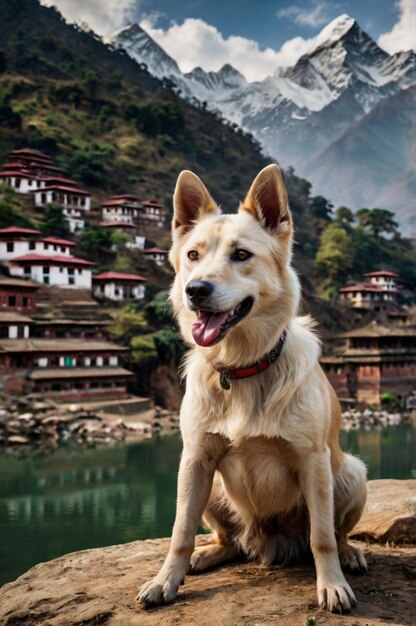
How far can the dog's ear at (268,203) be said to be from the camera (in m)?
2.87

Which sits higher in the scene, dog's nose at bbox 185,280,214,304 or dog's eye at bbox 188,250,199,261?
dog's eye at bbox 188,250,199,261

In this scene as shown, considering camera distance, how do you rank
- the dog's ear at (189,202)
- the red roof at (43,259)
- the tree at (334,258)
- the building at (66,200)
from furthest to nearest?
the tree at (334,258) < the building at (66,200) < the red roof at (43,259) < the dog's ear at (189,202)

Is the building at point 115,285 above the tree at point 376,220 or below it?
below

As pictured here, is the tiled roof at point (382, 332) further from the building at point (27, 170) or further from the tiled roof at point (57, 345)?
the building at point (27, 170)

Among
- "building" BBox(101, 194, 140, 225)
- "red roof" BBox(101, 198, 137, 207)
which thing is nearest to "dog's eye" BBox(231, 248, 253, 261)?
"building" BBox(101, 194, 140, 225)

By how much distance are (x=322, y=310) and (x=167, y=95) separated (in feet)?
155

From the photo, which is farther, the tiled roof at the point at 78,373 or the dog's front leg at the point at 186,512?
the tiled roof at the point at 78,373

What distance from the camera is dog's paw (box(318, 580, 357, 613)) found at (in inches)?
97.7

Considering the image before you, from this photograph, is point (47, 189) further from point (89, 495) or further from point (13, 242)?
point (89, 495)

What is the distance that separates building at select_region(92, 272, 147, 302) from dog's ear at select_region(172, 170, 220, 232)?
1403 inches

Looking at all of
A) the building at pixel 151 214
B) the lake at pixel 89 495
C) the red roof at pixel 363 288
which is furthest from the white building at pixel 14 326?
the red roof at pixel 363 288

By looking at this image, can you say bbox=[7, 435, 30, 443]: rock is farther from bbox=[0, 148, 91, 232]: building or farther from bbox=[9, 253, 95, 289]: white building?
bbox=[0, 148, 91, 232]: building

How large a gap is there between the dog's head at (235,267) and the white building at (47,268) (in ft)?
110

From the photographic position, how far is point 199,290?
2486 mm
